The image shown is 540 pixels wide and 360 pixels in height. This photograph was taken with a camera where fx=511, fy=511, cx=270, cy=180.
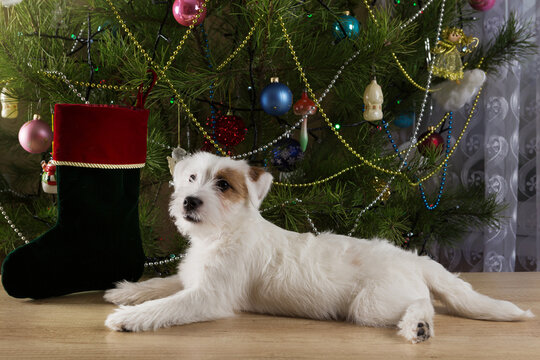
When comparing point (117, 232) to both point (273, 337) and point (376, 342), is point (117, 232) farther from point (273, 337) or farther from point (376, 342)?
point (376, 342)

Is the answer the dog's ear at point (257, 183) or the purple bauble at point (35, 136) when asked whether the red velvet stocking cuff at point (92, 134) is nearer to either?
the purple bauble at point (35, 136)

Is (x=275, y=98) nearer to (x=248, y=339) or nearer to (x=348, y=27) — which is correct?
(x=348, y=27)

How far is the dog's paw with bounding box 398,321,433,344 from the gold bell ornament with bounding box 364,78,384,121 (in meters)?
0.94

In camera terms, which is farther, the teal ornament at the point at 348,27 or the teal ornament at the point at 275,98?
the teal ornament at the point at 348,27

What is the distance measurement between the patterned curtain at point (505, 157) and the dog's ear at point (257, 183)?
1623 mm

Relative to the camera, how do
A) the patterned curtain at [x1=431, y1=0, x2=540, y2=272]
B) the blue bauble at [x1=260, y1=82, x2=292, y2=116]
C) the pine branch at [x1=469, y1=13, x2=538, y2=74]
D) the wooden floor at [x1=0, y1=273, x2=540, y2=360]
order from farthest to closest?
1. the patterned curtain at [x1=431, y1=0, x2=540, y2=272]
2. the pine branch at [x1=469, y1=13, x2=538, y2=74]
3. the blue bauble at [x1=260, y1=82, x2=292, y2=116]
4. the wooden floor at [x1=0, y1=273, x2=540, y2=360]

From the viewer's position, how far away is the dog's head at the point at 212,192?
1.49 meters

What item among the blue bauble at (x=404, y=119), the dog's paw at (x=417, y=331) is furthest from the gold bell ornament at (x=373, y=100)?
the dog's paw at (x=417, y=331)

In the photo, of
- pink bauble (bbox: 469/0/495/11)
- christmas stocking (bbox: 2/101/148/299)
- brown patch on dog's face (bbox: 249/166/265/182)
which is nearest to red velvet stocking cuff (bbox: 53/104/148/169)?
christmas stocking (bbox: 2/101/148/299)

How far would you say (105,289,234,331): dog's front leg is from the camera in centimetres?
140

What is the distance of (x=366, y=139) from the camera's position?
8.21 ft

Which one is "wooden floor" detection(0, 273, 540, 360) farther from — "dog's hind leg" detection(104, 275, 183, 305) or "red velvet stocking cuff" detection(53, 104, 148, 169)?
"red velvet stocking cuff" detection(53, 104, 148, 169)

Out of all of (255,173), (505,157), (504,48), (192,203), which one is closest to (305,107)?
(255,173)

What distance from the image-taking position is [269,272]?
61.0 inches
